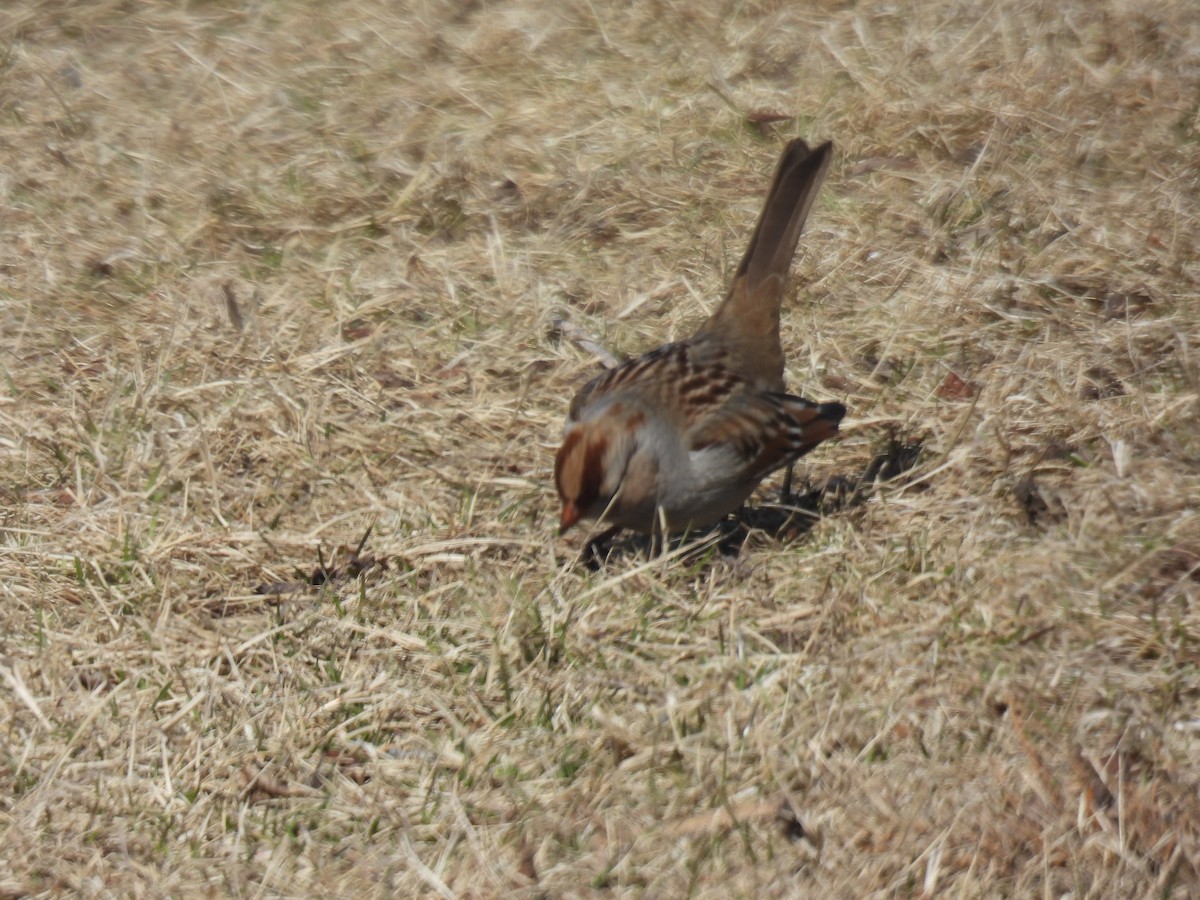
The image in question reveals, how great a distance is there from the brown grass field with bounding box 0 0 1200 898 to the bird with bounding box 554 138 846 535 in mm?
214

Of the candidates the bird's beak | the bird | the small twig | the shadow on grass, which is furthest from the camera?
the small twig

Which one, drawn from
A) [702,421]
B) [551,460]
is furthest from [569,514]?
[551,460]

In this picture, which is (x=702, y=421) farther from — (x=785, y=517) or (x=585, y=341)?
(x=585, y=341)

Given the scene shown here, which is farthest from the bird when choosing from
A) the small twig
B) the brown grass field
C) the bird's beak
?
the small twig

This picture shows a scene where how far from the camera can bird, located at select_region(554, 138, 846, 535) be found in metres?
4.55

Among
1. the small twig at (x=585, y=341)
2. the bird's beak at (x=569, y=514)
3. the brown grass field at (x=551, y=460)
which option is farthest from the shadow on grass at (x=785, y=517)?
the small twig at (x=585, y=341)

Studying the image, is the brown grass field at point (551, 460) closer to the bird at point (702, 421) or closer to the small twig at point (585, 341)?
the small twig at point (585, 341)

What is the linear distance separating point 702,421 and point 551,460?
71 cm

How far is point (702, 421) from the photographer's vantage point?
481 cm

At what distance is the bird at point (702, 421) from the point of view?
4547 millimetres

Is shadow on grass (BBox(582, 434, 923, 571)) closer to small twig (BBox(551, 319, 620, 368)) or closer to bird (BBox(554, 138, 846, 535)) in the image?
bird (BBox(554, 138, 846, 535))

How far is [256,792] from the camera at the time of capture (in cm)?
391

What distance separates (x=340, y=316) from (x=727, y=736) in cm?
292

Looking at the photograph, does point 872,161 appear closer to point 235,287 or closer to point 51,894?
point 235,287
